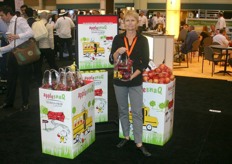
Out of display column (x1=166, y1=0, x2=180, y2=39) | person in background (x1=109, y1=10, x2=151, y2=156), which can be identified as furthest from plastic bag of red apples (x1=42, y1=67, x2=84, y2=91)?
display column (x1=166, y1=0, x2=180, y2=39)

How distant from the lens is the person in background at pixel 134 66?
10.5 ft

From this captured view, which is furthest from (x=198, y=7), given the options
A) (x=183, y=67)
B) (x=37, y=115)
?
(x=37, y=115)

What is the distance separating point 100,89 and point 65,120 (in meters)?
1.03

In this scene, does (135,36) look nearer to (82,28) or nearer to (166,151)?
(82,28)

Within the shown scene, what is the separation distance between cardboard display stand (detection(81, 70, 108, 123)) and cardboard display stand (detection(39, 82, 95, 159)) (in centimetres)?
51

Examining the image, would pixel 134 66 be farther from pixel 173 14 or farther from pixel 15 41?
pixel 173 14

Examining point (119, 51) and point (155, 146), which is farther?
point (155, 146)

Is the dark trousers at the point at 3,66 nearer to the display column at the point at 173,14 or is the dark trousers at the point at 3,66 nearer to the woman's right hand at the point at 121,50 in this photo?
the woman's right hand at the point at 121,50

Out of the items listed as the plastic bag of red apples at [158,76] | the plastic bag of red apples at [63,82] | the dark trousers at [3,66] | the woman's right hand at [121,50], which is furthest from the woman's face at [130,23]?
the dark trousers at [3,66]

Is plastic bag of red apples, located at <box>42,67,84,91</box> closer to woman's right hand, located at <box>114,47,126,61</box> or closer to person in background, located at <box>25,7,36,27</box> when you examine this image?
woman's right hand, located at <box>114,47,126,61</box>

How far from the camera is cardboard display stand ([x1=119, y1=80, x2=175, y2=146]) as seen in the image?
3.47 meters

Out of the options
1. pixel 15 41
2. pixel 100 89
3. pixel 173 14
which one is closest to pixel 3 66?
pixel 15 41

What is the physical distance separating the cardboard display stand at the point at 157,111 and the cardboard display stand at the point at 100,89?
66 cm

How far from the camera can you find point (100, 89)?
13.4 ft
